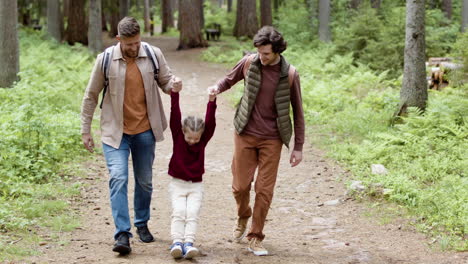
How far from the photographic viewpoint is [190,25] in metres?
27.0

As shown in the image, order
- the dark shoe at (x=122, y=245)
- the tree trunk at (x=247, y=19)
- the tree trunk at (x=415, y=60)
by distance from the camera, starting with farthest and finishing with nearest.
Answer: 1. the tree trunk at (x=247, y=19)
2. the tree trunk at (x=415, y=60)
3. the dark shoe at (x=122, y=245)

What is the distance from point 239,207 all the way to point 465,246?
229 cm

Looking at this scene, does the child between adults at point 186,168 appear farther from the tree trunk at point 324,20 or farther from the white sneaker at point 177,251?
the tree trunk at point 324,20

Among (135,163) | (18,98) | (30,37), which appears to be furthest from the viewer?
(30,37)

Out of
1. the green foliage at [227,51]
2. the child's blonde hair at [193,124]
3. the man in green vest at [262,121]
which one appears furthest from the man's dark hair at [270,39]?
the green foliage at [227,51]

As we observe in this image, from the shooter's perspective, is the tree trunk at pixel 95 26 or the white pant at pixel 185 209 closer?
the white pant at pixel 185 209

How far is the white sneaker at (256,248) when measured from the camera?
6.07 m

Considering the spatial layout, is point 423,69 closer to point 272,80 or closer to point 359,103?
point 359,103

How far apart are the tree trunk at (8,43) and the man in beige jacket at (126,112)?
832cm

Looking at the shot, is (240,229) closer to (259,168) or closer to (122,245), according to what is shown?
(259,168)

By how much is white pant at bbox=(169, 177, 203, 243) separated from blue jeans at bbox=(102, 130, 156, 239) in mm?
370

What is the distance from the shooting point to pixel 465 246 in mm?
6090

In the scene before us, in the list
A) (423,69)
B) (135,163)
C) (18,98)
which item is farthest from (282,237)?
(18,98)

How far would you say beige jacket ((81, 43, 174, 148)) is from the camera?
5.79m
